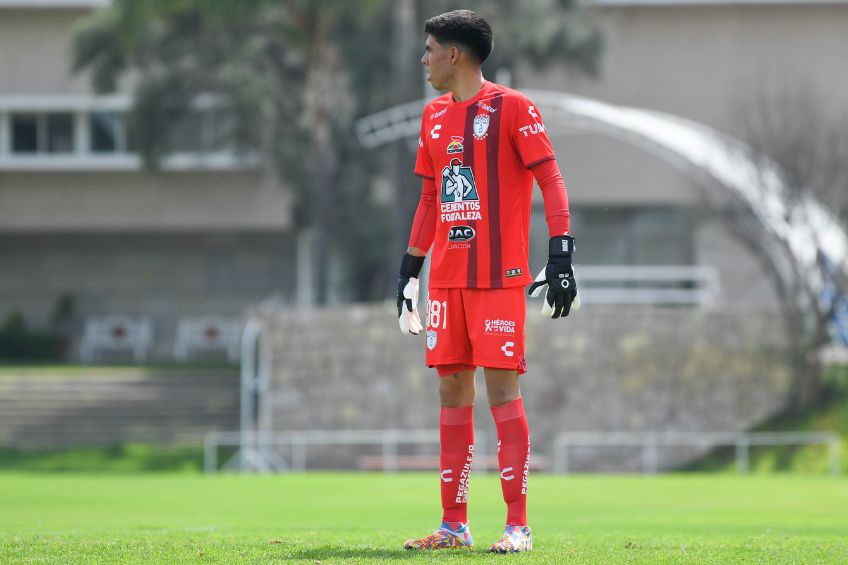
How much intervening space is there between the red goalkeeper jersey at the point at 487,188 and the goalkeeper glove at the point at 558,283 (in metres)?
0.18

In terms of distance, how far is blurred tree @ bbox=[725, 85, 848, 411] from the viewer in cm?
2748

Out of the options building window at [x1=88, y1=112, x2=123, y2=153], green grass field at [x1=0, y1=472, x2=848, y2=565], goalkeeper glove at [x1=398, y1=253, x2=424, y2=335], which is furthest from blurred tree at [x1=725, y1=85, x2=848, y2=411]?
goalkeeper glove at [x1=398, y1=253, x2=424, y2=335]

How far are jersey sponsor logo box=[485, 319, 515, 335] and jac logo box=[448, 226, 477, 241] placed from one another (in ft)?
1.31

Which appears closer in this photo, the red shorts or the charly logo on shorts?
the red shorts

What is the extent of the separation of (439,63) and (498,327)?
1255 millimetres

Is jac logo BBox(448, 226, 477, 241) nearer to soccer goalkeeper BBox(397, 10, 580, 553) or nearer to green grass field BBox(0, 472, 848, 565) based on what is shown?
soccer goalkeeper BBox(397, 10, 580, 553)

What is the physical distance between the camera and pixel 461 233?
670cm

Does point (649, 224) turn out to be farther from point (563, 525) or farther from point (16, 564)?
point (16, 564)

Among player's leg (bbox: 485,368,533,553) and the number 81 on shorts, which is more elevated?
the number 81 on shorts

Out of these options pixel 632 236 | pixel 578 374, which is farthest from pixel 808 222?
pixel 632 236

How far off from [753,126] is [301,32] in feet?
32.2

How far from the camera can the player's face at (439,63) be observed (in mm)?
6820

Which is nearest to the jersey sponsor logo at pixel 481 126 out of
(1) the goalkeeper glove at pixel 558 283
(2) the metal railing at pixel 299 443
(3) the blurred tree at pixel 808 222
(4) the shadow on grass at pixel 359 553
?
(1) the goalkeeper glove at pixel 558 283

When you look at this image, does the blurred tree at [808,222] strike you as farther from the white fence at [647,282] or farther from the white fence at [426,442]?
the white fence at [647,282]
